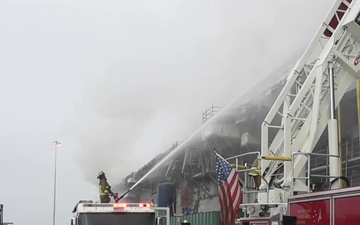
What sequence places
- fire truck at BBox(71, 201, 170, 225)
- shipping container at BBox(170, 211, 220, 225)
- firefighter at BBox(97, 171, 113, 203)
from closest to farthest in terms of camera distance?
fire truck at BBox(71, 201, 170, 225) → firefighter at BBox(97, 171, 113, 203) → shipping container at BBox(170, 211, 220, 225)

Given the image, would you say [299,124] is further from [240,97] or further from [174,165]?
[174,165]

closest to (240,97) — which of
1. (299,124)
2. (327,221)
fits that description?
(299,124)

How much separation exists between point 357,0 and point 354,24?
43 centimetres

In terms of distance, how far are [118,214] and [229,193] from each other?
191 centimetres

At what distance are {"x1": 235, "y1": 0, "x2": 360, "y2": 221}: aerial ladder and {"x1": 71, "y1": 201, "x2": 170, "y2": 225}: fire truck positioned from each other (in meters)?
1.45

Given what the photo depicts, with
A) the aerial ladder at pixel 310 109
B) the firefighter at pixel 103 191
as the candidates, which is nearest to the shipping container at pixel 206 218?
the firefighter at pixel 103 191

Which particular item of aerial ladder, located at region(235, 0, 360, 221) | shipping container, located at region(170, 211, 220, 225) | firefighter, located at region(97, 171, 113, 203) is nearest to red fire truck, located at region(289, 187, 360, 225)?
aerial ladder, located at region(235, 0, 360, 221)

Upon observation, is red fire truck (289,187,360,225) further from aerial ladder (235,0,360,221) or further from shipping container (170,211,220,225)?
shipping container (170,211,220,225)

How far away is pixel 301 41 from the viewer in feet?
48.2

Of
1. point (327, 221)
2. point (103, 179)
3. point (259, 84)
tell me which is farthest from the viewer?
point (259, 84)

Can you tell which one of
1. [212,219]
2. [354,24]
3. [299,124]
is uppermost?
[354,24]

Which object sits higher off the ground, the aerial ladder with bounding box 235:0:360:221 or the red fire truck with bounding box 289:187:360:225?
the aerial ladder with bounding box 235:0:360:221

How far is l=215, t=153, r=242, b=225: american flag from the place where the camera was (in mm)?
9516

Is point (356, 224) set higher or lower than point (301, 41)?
lower
